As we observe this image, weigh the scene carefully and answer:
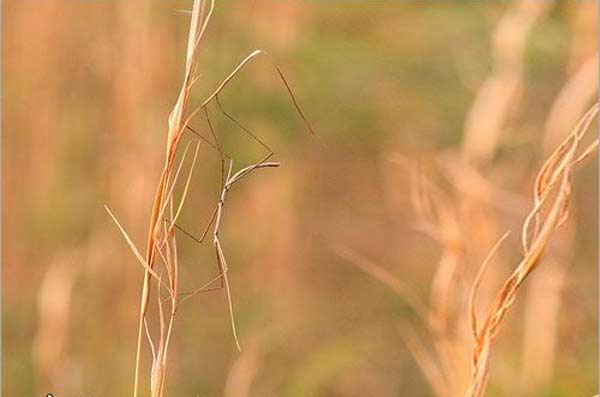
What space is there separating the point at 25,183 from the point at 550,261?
2.65ft

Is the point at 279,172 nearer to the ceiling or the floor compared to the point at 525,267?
nearer to the floor

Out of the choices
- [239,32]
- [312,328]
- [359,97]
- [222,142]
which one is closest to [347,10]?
[359,97]

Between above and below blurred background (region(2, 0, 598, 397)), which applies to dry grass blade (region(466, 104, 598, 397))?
above

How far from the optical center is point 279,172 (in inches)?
68.2

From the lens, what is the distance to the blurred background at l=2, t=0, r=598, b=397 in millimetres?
1350

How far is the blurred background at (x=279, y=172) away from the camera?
1.35m

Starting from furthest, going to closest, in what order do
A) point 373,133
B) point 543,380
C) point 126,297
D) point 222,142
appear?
point 373,133 < point 126,297 < point 222,142 < point 543,380

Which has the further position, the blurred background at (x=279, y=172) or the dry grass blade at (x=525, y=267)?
the blurred background at (x=279, y=172)

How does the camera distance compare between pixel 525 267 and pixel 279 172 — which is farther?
pixel 279 172

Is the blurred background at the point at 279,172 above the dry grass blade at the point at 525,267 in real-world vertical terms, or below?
below

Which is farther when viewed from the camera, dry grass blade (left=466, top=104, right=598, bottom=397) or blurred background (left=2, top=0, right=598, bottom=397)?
blurred background (left=2, top=0, right=598, bottom=397)

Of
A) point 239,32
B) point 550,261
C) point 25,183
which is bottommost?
point 25,183

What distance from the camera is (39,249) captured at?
1.63 m

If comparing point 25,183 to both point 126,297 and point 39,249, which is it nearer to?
point 39,249
